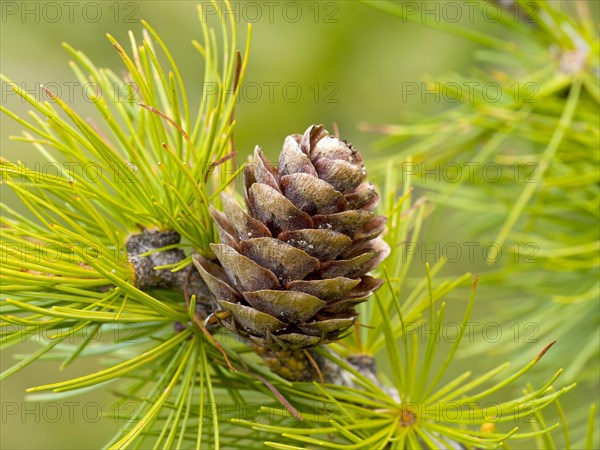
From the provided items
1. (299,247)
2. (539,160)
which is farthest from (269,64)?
(299,247)

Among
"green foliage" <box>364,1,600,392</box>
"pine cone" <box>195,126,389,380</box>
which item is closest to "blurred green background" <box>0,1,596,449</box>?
"green foliage" <box>364,1,600,392</box>

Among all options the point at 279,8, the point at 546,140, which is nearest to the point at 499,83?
the point at 546,140

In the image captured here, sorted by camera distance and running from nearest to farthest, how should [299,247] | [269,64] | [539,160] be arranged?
[299,247]
[539,160]
[269,64]

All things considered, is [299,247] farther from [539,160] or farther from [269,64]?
[269,64]

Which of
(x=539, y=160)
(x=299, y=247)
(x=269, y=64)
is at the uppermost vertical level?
(x=269, y=64)

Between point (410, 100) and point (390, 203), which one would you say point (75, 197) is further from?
point (410, 100)
